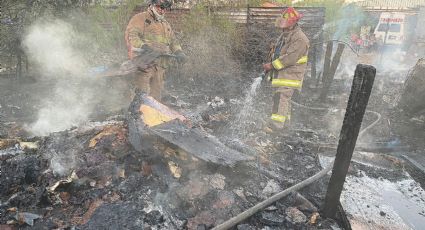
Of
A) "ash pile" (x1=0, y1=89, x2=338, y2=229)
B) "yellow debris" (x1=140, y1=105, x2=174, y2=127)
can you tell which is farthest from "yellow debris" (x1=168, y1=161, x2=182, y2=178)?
"yellow debris" (x1=140, y1=105, x2=174, y2=127)

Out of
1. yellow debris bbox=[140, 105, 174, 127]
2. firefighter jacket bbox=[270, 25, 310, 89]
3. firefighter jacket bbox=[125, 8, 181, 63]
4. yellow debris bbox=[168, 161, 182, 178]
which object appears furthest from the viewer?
firefighter jacket bbox=[125, 8, 181, 63]

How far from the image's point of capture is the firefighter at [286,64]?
18.3ft

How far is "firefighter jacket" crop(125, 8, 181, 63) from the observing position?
18.9 ft

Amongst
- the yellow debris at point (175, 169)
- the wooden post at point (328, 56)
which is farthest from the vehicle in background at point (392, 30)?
the yellow debris at point (175, 169)

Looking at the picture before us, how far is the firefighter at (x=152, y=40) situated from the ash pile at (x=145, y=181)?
1.37m

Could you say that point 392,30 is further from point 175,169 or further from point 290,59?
point 175,169

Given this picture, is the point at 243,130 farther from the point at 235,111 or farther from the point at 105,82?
the point at 105,82

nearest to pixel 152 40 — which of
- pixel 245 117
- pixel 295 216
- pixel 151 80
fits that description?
pixel 151 80

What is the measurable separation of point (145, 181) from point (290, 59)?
329 cm

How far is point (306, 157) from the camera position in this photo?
497 cm

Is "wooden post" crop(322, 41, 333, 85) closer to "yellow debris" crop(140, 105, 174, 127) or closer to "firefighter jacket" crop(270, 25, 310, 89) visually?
"firefighter jacket" crop(270, 25, 310, 89)

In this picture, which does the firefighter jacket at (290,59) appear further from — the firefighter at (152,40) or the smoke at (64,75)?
the smoke at (64,75)

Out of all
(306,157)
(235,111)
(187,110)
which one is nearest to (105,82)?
(187,110)

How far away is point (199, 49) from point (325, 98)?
370 cm
